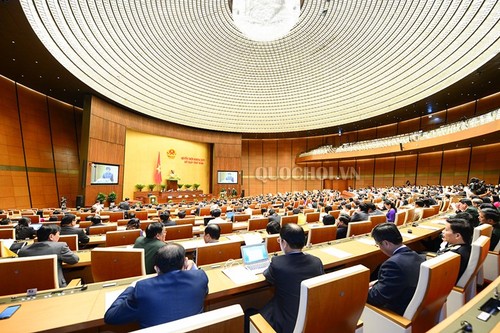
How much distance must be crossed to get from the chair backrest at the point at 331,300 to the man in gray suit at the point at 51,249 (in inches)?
108

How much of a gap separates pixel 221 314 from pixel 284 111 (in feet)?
65.7

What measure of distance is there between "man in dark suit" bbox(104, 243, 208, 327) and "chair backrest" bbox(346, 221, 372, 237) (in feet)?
10.9

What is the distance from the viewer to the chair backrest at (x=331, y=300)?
1307 mm

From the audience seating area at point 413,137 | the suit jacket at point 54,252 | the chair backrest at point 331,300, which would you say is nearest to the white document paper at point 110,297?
the suit jacket at point 54,252

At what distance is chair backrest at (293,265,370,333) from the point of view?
131cm

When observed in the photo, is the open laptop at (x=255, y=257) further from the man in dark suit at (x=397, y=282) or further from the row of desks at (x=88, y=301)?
the man in dark suit at (x=397, y=282)

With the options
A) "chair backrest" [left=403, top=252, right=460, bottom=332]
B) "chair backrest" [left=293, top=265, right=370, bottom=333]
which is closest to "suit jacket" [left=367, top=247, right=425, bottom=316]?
"chair backrest" [left=403, top=252, right=460, bottom=332]

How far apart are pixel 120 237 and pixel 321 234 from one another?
3.32 m

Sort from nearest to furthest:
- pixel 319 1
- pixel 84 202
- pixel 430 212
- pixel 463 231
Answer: pixel 463 231, pixel 430 212, pixel 319 1, pixel 84 202

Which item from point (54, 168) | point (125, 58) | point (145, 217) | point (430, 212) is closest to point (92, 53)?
point (125, 58)

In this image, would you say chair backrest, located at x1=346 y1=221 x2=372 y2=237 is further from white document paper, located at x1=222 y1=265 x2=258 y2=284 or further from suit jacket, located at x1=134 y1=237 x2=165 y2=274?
suit jacket, located at x1=134 y1=237 x2=165 y2=274

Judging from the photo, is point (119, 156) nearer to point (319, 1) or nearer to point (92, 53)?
point (92, 53)

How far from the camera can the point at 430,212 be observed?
6133mm

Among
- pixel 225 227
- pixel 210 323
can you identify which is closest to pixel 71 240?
pixel 225 227
